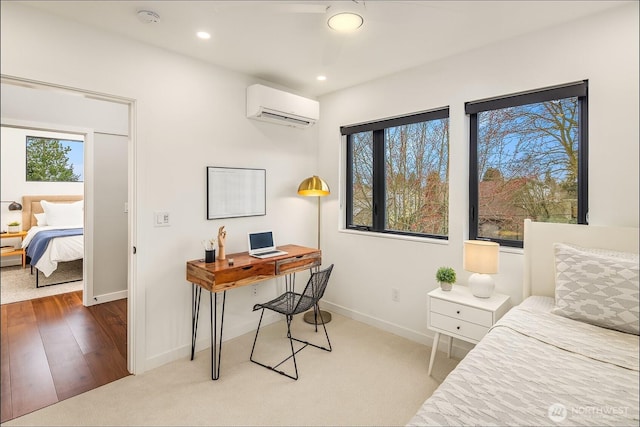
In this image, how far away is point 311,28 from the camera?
2.03 meters

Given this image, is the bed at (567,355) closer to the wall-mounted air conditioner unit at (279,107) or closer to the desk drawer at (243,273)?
the desk drawer at (243,273)

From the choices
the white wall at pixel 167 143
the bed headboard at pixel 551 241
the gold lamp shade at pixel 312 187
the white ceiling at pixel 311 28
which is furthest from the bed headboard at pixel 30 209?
the gold lamp shade at pixel 312 187

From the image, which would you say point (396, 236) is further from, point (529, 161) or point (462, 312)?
point (529, 161)

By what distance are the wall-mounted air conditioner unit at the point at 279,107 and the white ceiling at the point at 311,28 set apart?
199 mm

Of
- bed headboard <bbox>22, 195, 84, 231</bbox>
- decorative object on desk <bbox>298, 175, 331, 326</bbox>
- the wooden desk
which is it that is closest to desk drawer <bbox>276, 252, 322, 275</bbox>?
the wooden desk

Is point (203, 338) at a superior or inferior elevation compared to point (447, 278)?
inferior

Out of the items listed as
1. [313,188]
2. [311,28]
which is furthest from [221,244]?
[311,28]

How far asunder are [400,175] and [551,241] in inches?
66.9

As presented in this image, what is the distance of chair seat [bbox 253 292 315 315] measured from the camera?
2260mm

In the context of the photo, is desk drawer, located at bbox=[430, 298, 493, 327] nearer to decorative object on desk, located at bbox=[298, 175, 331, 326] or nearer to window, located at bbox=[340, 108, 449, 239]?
window, located at bbox=[340, 108, 449, 239]

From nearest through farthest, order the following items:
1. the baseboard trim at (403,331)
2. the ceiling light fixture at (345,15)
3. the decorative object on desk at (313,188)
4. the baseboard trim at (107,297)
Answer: the ceiling light fixture at (345,15) → the baseboard trim at (403,331) → the decorative object on desk at (313,188) → the baseboard trim at (107,297)

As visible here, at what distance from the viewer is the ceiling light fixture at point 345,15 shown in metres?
1.76

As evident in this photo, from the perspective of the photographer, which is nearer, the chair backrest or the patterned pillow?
the patterned pillow

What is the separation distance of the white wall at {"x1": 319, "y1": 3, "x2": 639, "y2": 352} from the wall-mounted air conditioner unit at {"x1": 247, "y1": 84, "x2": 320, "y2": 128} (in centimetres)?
36
